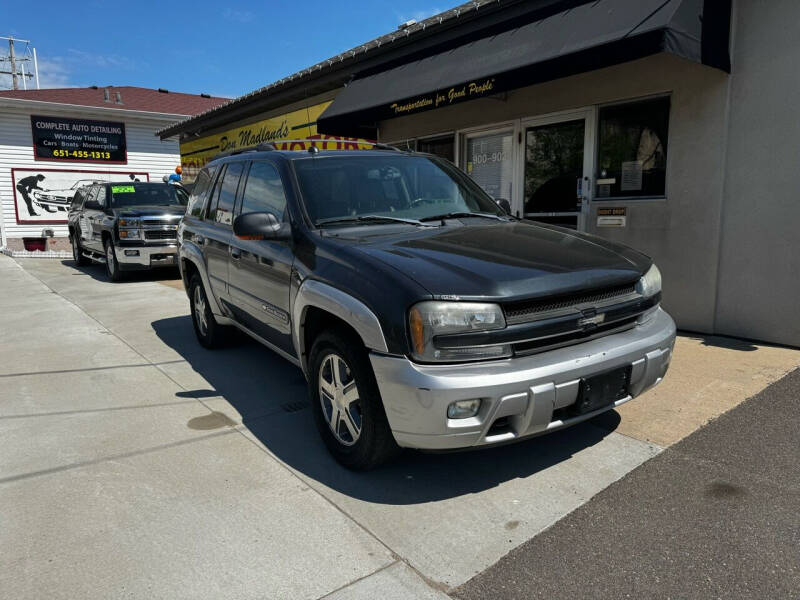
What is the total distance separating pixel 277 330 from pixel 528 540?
6.97 ft

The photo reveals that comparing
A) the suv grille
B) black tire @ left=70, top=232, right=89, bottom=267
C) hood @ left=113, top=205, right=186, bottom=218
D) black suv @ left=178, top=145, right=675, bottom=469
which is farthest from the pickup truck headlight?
black tire @ left=70, top=232, right=89, bottom=267

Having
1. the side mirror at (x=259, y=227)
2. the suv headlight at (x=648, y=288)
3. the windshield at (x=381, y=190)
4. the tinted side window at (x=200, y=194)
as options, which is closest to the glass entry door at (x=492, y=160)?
the windshield at (x=381, y=190)

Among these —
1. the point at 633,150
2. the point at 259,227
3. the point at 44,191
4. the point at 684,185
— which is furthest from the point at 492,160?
the point at 44,191

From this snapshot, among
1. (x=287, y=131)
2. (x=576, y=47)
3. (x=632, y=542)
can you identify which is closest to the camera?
(x=632, y=542)

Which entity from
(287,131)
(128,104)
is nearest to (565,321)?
(287,131)

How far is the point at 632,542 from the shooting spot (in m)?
2.49

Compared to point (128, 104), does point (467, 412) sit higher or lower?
lower

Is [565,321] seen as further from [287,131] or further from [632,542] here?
[287,131]

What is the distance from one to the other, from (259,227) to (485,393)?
176cm

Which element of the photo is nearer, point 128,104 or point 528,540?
point 528,540

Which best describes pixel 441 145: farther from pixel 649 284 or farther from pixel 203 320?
pixel 649 284

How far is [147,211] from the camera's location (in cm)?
1088

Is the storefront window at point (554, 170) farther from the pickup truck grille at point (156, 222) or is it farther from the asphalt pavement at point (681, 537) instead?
the pickup truck grille at point (156, 222)

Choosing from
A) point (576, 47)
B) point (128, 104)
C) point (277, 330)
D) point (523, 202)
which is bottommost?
point (277, 330)
